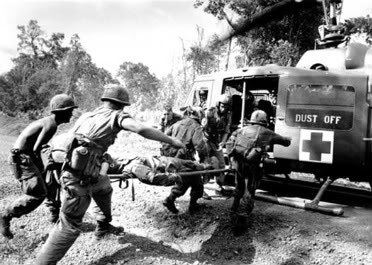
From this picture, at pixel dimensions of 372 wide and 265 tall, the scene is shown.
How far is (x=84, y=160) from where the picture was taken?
367 centimetres

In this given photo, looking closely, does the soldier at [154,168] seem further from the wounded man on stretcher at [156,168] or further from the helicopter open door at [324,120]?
the helicopter open door at [324,120]

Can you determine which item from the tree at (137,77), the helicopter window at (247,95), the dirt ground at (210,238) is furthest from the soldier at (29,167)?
the tree at (137,77)

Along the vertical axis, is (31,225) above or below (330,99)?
below

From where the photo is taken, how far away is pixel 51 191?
5.26 m

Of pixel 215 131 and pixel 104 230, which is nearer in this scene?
pixel 104 230

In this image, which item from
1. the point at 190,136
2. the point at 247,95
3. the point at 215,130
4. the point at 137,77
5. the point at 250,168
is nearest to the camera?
the point at 250,168

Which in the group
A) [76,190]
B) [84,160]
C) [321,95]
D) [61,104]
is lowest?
[76,190]

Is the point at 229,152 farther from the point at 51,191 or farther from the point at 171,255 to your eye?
the point at 51,191

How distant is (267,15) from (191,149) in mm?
2195

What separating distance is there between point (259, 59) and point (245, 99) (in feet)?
35.9

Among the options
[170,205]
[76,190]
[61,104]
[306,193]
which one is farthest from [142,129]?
[306,193]

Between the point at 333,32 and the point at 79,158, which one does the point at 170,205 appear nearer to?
the point at 79,158

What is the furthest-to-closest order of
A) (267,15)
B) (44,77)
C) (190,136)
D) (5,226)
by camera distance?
(44,77) → (190,136) → (5,226) → (267,15)

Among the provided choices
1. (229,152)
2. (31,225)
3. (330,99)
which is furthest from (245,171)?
(31,225)
